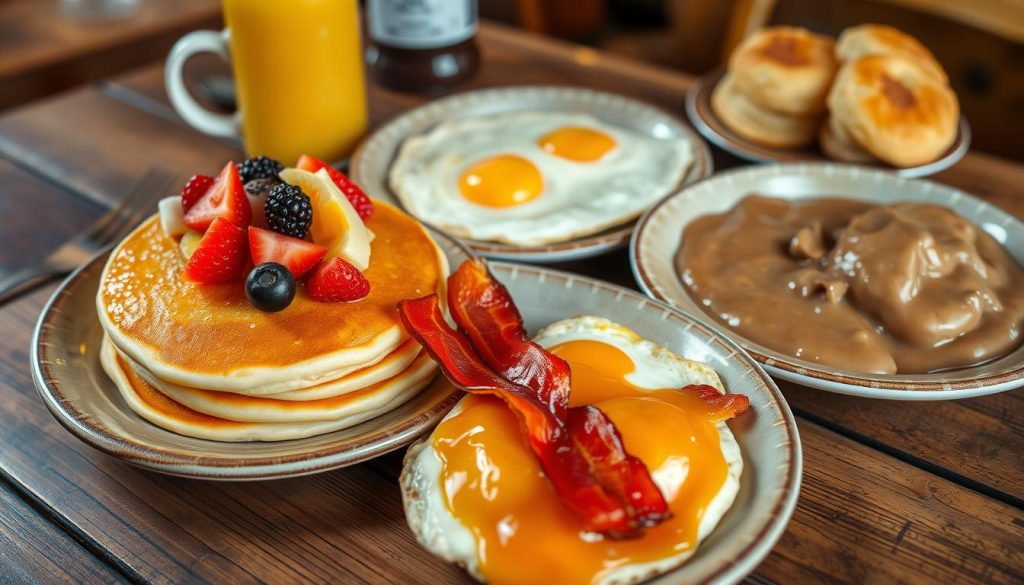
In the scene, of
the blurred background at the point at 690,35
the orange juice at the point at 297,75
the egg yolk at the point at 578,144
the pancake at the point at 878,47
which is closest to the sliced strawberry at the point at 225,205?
the orange juice at the point at 297,75

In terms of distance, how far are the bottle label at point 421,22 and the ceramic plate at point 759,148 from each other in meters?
0.65

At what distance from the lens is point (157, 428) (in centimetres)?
114

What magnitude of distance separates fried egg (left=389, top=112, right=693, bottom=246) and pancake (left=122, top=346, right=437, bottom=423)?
1.79 feet

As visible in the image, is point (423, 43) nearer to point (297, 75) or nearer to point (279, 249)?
point (297, 75)

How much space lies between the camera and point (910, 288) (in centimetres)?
138

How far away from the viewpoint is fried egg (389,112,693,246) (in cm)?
168

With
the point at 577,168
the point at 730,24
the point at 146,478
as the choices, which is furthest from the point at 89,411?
the point at 730,24

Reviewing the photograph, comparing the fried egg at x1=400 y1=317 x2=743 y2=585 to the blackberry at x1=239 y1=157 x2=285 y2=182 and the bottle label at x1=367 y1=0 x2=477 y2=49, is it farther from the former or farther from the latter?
the bottle label at x1=367 y1=0 x2=477 y2=49

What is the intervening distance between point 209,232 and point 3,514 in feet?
1.54

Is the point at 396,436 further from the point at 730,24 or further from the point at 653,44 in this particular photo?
the point at 653,44

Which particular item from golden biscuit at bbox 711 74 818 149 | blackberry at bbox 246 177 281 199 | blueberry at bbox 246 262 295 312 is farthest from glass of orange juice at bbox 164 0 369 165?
golden biscuit at bbox 711 74 818 149

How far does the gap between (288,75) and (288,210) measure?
743mm

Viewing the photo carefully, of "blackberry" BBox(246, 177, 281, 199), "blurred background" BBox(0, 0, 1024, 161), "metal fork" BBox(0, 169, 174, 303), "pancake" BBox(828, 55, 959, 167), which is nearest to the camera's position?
"blackberry" BBox(246, 177, 281, 199)

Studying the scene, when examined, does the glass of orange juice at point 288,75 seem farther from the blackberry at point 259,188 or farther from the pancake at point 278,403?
the pancake at point 278,403
